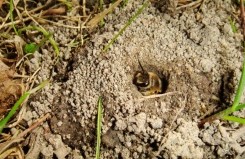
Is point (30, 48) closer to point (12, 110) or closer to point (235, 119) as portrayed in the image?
point (12, 110)

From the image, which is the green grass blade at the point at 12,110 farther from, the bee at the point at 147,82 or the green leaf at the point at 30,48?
the bee at the point at 147,82

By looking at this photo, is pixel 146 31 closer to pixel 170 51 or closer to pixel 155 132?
pixel 170 51

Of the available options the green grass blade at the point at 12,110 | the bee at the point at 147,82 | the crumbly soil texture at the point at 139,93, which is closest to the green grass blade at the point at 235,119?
the crumbly soil texture at the point at 139,93

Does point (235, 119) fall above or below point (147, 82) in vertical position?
below

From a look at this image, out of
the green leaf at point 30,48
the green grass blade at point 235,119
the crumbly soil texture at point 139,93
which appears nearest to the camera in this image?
the green grass blade at point 235,119

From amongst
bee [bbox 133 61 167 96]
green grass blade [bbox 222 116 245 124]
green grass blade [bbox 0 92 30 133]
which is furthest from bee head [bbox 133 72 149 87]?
green grass blade [bbox 0 92 30 133]

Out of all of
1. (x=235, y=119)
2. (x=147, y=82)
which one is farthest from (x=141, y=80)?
(x=235, y=119)
